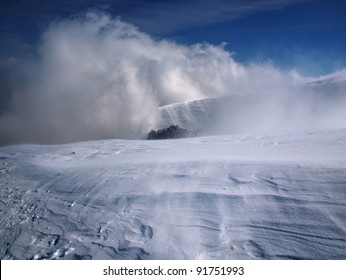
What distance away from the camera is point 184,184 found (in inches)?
148

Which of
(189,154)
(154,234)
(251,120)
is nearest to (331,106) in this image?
(251,120)

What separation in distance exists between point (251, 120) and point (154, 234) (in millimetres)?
52501

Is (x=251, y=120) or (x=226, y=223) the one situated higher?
(x=251, y=120)

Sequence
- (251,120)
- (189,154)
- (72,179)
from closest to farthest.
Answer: (72,179) → (189,154) → (251,120)

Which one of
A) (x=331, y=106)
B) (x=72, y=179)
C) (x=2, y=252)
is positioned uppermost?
(x=331, y=106)

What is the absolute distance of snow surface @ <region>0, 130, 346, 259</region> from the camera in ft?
8.66

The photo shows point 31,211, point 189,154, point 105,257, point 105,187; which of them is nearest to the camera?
point 105,257

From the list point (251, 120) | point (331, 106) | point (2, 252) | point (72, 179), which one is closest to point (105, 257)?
point (2, 252)

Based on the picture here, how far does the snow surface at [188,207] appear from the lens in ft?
8.66

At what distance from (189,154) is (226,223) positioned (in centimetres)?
236

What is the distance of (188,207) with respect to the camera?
3234 mm

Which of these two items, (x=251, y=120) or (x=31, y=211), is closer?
(x=31, y=211)

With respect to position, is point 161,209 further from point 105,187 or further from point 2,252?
point 2,252

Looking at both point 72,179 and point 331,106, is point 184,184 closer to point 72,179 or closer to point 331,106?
point 72,179
